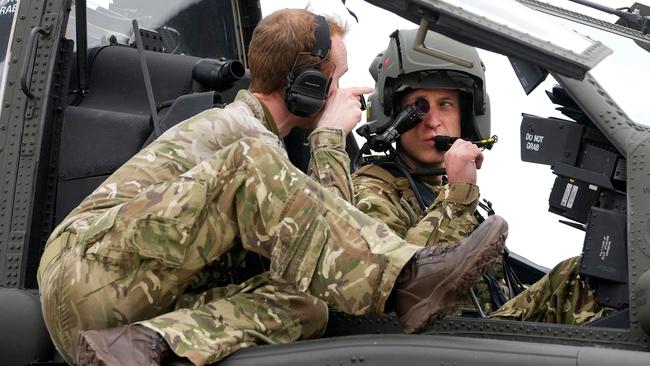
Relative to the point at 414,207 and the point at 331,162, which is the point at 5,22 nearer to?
the point at 331,162

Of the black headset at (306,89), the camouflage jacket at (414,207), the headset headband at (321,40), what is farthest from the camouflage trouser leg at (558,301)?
the headset headband at (321,40)

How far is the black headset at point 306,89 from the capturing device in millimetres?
3705

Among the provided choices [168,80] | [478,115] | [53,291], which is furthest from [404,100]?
[53,291]

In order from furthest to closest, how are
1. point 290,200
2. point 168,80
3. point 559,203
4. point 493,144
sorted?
point 168,80 < point 493,144 < point 559,203 < point 290,200

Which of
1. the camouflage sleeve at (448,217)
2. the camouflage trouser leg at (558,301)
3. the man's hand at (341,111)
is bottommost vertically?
the camouflage trouser leg at (558,301)

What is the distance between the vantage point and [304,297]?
3416 millimetres

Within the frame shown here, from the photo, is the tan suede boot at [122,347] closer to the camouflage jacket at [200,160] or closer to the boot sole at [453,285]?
the camouflage jacket at [200,160]

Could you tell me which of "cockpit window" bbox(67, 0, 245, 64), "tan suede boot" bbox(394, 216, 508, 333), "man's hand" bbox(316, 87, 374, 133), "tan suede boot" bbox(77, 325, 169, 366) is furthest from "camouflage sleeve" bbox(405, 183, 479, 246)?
"cockpit window" bbox(67, 0, 245, 64)

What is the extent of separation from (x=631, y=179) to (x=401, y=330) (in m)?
0.74

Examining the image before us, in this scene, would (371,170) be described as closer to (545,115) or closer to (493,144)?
(493,144)

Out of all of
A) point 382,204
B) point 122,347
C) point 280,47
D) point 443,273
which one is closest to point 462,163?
point 382,204

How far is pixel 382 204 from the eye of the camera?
13.4 feet

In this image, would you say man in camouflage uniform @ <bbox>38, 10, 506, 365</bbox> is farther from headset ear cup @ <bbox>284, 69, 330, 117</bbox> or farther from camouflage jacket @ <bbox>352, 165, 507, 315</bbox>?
camouflage jacket @ <bbox>352, 165, 507, 315</bbox>

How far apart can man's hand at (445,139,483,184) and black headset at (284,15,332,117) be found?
0.48 metres
